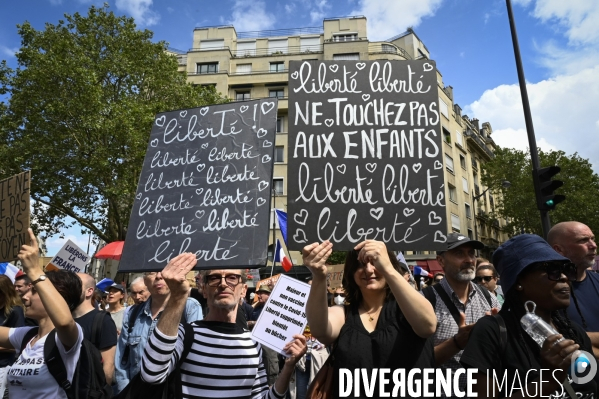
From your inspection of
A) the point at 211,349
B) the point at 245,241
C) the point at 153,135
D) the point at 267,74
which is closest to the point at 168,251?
the point at 245,241

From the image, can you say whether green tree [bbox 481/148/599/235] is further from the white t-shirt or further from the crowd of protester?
the white t-shirt

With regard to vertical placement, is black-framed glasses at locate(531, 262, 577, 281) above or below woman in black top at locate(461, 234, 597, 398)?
above

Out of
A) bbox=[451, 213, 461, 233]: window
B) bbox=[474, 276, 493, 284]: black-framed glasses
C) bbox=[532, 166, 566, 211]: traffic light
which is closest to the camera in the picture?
bbox=[474, 276, 493, 284]: black-framed glasses

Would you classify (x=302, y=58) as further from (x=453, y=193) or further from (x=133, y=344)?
(x=133, y=344)

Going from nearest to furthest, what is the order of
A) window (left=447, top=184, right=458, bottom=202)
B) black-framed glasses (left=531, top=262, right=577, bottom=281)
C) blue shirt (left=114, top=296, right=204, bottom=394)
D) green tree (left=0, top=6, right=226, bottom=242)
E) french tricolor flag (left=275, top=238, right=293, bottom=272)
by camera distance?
black-framed glasses (left=531, top=262, right=577, bottom=281), blue shirt (left=114, top=296, right=204, bottom=394), french tricolor flag (left=275, top=238, right=293, bottom=272), green tree (left=0, top=6, right=226, bottom=242), window (left=447, top=184, right=458, bottom=202)

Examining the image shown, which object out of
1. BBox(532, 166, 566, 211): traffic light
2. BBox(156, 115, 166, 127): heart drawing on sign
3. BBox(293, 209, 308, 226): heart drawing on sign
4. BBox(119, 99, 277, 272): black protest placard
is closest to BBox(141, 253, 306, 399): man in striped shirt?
BBox(119, 99, 277, 272): black protest placard

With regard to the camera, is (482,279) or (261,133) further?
(482,279)

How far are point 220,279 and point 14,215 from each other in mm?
1924

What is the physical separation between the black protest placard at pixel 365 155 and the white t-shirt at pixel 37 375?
1512 millimetres

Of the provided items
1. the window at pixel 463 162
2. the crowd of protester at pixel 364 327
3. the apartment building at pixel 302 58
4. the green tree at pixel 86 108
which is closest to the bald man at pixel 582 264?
the crowd of protester at pixel 364 327

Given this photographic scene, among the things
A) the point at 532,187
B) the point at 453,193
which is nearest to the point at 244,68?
the point at 453,193

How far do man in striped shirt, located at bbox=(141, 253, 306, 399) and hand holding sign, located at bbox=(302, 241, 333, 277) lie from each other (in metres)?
0.57

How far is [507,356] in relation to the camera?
1901 mm

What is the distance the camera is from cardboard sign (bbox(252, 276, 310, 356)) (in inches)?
105
